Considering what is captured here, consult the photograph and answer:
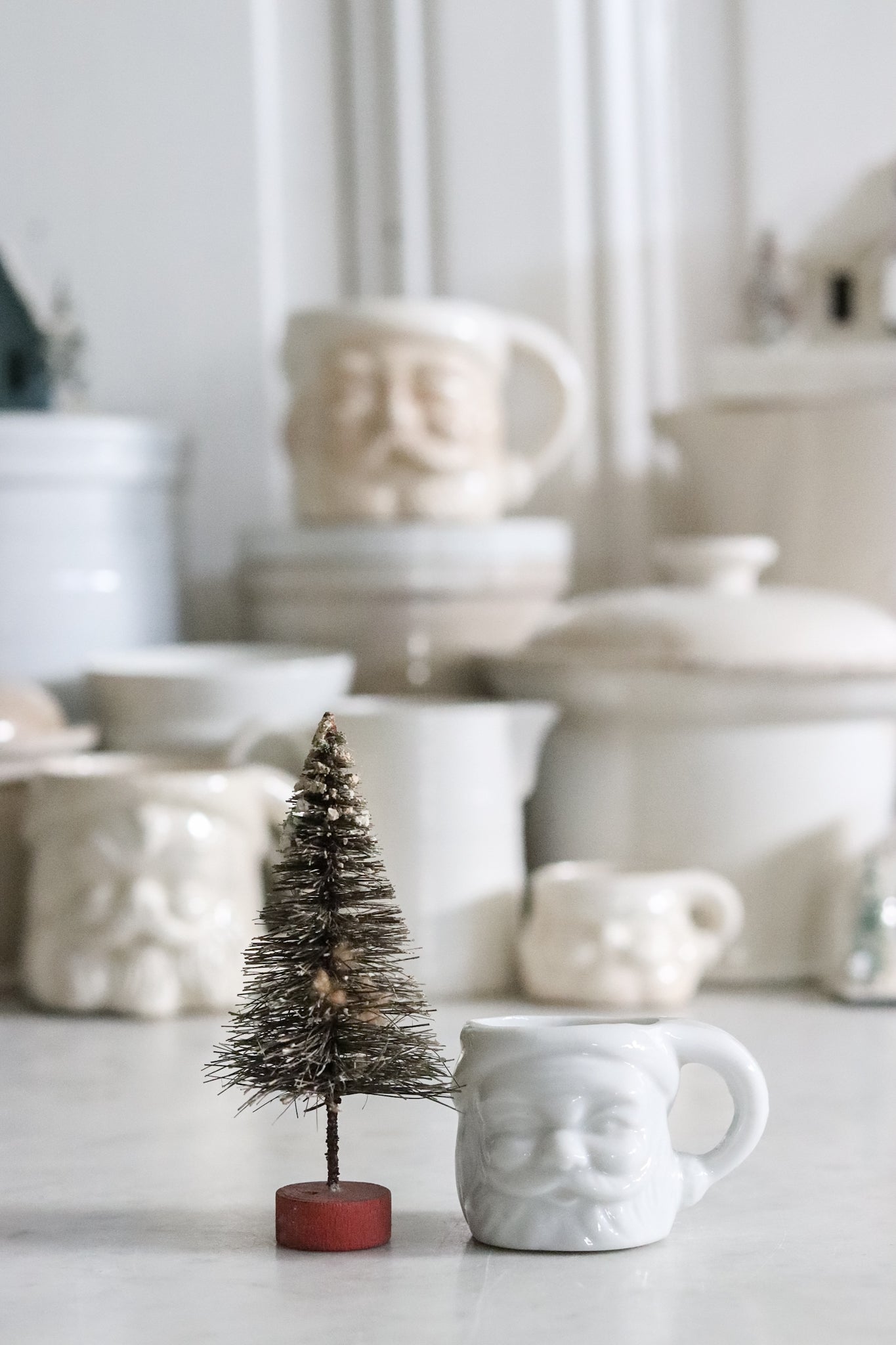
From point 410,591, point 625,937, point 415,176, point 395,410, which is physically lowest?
point 625,937

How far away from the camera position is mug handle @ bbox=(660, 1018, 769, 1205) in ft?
2.49

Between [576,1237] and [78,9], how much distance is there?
4.67ft

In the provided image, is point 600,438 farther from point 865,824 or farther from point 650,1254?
point 650,1254

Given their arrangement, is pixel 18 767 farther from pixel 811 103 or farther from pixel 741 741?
pixel 811 103

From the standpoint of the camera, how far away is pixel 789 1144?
0.95 metres

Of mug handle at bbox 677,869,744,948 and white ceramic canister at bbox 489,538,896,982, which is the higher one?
white ceramic canister at bbox 489,538,896,982

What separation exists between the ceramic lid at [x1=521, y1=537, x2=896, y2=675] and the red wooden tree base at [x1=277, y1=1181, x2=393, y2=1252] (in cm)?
67

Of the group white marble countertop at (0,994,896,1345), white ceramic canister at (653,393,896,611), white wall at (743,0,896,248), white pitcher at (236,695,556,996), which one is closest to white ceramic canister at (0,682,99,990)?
white pitcher at (236,695,556,996)

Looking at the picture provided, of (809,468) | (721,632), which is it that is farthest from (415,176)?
(721,632)

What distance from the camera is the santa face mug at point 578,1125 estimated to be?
0.74 m

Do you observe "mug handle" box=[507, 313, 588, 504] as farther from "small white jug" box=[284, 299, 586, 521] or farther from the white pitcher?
the white pitcher

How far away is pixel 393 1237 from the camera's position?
79 centimetres

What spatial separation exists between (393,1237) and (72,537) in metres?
0.88

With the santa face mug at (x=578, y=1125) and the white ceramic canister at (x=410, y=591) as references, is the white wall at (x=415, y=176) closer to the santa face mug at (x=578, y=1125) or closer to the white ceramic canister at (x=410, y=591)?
the white ceramic canister at (x=410, y=591)
